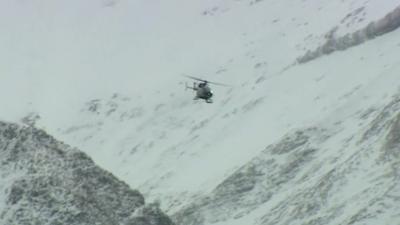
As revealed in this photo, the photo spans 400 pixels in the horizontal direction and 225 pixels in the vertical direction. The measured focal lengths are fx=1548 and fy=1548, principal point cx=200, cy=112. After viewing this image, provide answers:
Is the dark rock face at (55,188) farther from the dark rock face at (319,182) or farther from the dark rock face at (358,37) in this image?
the dark rock face at (358,37)

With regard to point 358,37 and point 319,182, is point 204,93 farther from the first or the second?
point 358,37

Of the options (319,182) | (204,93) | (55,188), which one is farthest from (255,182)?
(55,188)

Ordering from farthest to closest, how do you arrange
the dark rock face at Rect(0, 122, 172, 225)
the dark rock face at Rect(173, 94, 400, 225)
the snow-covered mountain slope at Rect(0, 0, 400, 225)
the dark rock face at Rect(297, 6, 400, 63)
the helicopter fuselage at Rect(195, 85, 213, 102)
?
the dark rock face at Rect(297, 6, 400, 63), the snow-covered mountain slope at Rect(0, 0, 400, 225), the dark rock face at Rect(173, 94, 400, 225), the helicopter fuselage at Rect(195, 85, 213, 102), the dark rock face at Rect(0, 122, 172, 225)

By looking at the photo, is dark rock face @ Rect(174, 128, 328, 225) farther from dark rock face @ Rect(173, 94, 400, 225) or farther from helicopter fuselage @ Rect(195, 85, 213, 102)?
helicopter fuselage @ Rect(195, 85, 213, 102)

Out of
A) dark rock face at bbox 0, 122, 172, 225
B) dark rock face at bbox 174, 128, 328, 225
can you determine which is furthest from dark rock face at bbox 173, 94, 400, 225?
dark rock face at bbox 0, 122, 172, 225

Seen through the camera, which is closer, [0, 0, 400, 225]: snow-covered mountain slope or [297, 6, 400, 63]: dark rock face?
[0, 0, 400, 225]: snow-covered mountain slope

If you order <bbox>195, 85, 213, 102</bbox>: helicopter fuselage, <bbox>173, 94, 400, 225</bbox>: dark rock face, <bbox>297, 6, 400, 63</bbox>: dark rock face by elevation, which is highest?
<bbox>297, 6, 400, 63</bbox>: dark rock face

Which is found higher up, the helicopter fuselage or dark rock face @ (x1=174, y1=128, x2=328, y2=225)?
the helicopter fuselage

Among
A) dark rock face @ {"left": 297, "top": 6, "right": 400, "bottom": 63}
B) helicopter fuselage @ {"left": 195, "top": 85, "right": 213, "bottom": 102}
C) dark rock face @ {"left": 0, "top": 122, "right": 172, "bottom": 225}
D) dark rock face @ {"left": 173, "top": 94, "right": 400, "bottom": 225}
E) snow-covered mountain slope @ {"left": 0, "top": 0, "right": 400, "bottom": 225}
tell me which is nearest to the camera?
dark rock face @ {"left": 0, "top": 122, "right": 172, "bottom": 225}

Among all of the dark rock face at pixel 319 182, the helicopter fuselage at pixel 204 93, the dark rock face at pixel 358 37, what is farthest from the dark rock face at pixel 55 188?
the dark rock face at pixel 358 37
